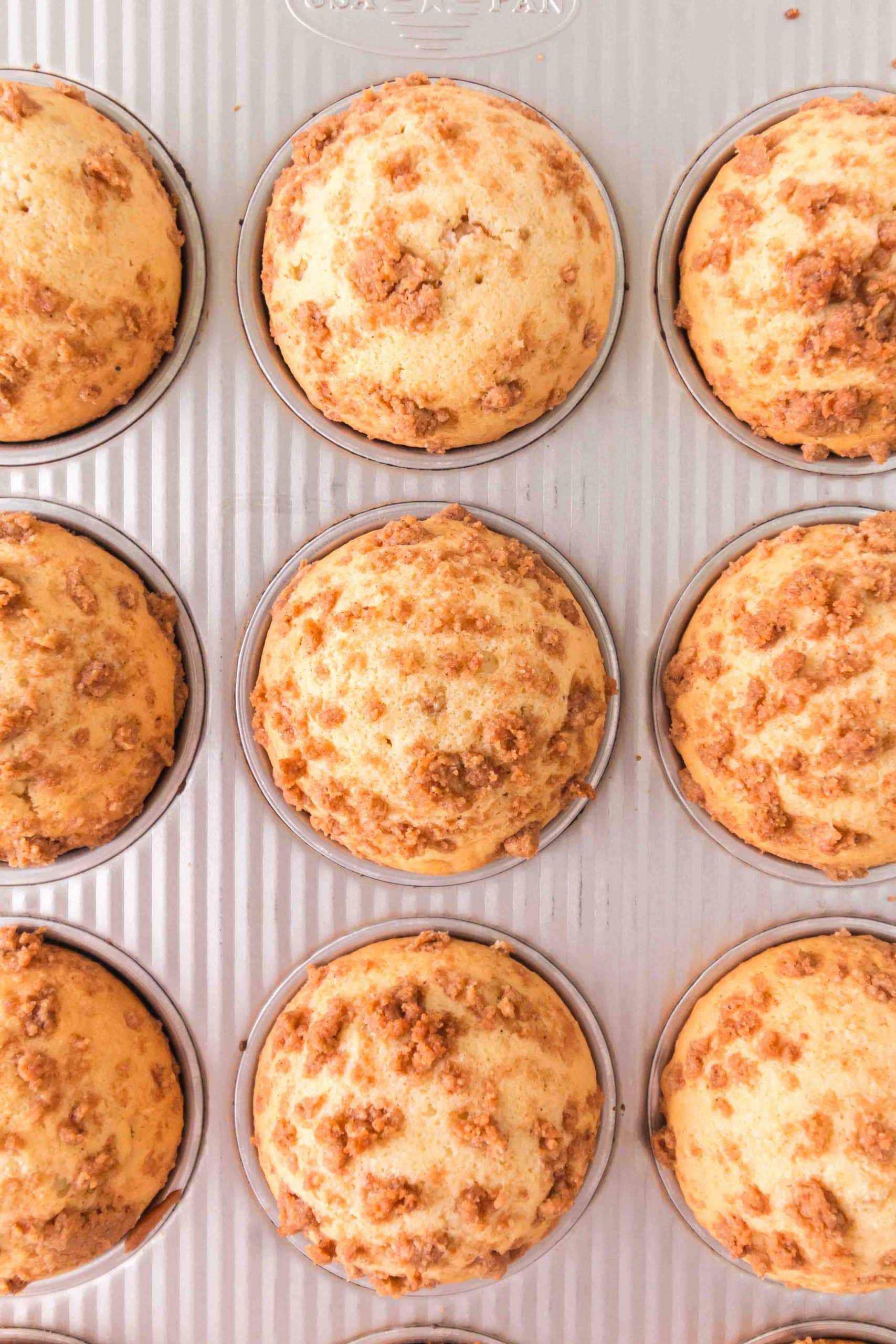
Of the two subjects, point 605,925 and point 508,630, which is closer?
point 508,630

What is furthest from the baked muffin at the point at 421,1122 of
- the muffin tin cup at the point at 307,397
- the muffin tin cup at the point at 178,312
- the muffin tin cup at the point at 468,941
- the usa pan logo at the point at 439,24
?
the usa pan logo at the point at 439,24

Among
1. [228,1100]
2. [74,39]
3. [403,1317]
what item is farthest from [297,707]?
[74,39]

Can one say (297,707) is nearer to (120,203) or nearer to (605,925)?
(605,925)

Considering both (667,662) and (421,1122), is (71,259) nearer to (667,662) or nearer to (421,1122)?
(667,662)

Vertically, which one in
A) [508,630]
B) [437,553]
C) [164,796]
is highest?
[437,553]

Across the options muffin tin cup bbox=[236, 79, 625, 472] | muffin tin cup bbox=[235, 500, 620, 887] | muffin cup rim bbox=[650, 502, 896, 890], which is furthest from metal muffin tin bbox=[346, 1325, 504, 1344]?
muffin tin cup bbox=[236, 79, 625, 472]

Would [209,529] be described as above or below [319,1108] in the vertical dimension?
above

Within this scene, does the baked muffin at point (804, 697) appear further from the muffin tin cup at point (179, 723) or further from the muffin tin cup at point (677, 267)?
the muffin tin cup at point (179, 723)
